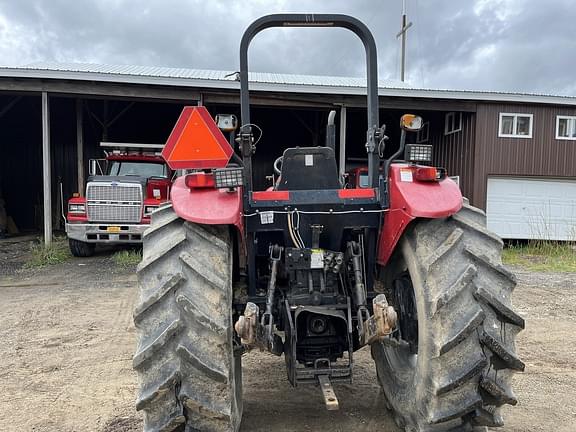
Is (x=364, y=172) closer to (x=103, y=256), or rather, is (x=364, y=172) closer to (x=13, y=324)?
(x=103, y=256)

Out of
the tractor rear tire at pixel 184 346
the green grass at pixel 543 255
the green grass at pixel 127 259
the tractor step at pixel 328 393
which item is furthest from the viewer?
the green grass at pixel 543 255

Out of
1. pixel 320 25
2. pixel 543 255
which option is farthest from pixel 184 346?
pixel 543 255

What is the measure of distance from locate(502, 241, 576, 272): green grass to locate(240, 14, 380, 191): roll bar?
8631 mm

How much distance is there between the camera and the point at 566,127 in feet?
46.5

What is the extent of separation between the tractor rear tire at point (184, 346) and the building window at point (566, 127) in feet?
47.6

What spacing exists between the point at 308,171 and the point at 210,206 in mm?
762

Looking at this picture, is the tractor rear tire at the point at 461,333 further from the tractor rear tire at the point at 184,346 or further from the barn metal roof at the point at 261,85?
the barn metal roof at the point at 261,85

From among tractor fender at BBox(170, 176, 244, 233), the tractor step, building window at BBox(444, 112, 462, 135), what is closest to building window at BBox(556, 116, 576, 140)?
building window at BBox(444, 112, 462, 135)

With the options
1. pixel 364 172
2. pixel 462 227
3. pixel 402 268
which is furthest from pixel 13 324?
pixel 364 172

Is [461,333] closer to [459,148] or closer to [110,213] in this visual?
[110,213]

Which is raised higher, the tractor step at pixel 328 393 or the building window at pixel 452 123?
the building window at pixel 452 123

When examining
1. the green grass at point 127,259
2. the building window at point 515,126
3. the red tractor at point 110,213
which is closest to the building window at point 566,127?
the building window at point 515,126

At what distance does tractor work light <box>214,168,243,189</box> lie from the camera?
2.60 meters

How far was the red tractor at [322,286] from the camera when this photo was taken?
7.64 ft
